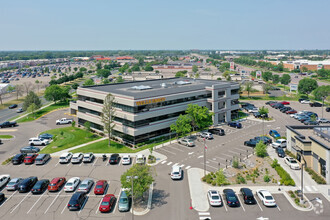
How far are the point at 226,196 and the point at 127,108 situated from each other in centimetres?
3160

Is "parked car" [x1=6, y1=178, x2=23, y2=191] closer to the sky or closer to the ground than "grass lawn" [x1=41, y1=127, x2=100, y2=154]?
closer to the ground

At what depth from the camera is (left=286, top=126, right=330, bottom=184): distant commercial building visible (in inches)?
1612

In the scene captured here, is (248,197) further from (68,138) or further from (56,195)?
(68,138)

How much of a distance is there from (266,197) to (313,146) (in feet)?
55.4

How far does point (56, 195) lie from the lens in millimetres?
37719

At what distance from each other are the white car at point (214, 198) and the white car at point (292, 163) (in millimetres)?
17646

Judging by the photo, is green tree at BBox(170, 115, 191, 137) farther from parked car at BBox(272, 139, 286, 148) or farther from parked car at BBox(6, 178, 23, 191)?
parked car at BBox(6, 178, 23, 191)

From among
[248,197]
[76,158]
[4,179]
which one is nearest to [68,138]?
[76,158]

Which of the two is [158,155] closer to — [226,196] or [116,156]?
[116,156]

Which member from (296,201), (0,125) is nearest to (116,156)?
(296,201)

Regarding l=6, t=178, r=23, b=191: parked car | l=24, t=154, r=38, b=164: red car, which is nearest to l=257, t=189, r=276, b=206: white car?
l=6, t=178, r=23, b=191: parked car

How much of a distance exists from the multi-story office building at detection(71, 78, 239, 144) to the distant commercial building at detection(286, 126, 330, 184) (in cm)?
2435

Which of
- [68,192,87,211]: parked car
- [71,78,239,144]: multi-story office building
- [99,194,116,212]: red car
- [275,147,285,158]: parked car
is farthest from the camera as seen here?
[71,78,239,144]: multi-story office building

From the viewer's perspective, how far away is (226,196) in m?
35.0
